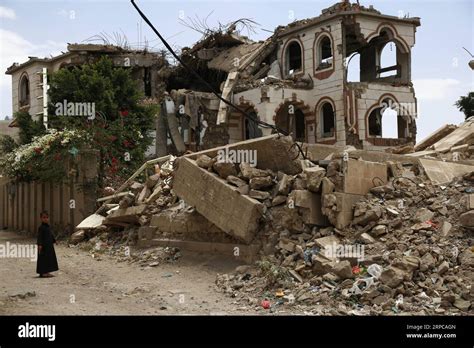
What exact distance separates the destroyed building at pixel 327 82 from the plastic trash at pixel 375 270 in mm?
16471

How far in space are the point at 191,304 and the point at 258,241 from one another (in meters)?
2.18

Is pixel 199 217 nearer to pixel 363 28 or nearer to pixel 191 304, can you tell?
pixel 191 304

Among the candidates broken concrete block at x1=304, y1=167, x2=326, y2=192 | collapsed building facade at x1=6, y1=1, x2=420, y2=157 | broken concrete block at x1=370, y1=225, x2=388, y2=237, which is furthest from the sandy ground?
collapsed building facade at x1=6, y1=1, x2=420, y2=157

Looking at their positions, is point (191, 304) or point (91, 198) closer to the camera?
point (191, 304)

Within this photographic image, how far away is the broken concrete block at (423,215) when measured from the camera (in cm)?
876

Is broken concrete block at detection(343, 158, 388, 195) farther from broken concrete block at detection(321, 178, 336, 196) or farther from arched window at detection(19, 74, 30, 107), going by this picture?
arched window at detection(19, 74, 30, 107)

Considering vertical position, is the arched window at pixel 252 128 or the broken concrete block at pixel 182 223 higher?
the arched window at pixel 252 128

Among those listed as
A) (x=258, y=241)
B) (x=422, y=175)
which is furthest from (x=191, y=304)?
(x=422, y=175)

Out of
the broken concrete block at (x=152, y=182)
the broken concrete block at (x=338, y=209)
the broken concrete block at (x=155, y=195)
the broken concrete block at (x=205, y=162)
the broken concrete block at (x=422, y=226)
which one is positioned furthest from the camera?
the broken concrete block at (x=152, y=182)

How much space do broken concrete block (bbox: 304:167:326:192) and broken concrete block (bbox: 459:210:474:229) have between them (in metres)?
2.22

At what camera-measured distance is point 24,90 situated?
107 ft

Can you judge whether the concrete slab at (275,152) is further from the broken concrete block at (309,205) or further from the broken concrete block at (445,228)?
the broken concrete block at (445,228)

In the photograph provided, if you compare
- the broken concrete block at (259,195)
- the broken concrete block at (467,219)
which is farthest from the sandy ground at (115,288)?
the broken concrete block at (467,219)
